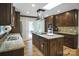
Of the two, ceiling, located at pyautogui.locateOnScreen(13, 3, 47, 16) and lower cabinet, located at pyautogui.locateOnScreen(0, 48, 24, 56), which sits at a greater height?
ceiling, located at pyautogui.locateOnScreen(13, 3, 47, 16)

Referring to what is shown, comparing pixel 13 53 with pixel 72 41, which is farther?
pixel 72 41

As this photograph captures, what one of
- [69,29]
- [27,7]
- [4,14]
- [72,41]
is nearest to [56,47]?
[72,41]

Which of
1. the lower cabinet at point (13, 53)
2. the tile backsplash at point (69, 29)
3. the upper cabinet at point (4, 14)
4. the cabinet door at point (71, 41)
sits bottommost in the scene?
the cabinet door at point (71, 41)

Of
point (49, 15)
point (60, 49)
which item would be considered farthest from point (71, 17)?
point (60, 49)

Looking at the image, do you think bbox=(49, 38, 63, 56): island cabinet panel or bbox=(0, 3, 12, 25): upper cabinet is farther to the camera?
bbox=(49, 38, 63, 56): island cabinet panel

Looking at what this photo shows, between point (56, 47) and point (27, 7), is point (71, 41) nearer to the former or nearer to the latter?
point (56, 47)

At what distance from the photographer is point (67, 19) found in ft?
14.7

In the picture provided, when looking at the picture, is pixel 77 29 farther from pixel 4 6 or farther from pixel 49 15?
pixel 4 6

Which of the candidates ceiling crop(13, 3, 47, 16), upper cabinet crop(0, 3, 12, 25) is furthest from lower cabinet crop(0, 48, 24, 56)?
ceiling crop(13, 3, 47, 16)

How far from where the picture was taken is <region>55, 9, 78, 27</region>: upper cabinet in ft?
13.5

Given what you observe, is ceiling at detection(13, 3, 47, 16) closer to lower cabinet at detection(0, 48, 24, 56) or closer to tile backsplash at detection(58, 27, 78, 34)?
tile backsplash at detection(58, 27, 78, 34)

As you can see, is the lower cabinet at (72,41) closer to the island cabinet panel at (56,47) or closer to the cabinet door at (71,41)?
the cabinet door at (71,41)

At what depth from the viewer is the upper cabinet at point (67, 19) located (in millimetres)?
4106

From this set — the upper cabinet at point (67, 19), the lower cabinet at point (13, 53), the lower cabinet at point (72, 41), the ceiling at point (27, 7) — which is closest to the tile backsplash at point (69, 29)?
the upper cabinet at point (67, 19)
